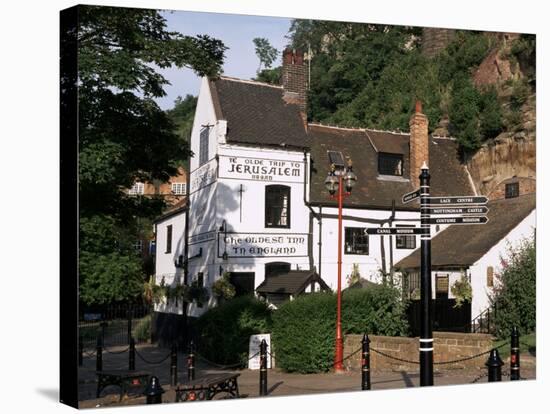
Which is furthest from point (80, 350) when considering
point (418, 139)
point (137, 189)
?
point (418, 139)

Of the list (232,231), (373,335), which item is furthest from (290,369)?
(232,231)

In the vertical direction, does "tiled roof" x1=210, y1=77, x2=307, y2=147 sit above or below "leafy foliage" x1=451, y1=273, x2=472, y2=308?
above

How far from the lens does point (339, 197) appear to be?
15.3 meters

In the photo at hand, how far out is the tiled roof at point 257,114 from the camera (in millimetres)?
14422

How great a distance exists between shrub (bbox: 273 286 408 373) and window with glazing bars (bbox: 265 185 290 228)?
146 centimetres

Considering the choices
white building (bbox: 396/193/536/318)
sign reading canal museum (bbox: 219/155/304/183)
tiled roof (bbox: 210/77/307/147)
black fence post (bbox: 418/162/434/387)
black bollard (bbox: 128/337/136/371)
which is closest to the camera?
black fence post (bbox: 418/162/434/387)

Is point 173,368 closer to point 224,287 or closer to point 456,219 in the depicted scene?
point 224,287

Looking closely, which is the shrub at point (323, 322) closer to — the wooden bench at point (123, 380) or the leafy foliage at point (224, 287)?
the leafy foliage at point (224, 287)

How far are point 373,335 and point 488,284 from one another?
2470 millimetres

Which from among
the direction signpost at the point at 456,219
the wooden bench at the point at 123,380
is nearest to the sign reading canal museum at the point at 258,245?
the wooden bench at the point at 123,380

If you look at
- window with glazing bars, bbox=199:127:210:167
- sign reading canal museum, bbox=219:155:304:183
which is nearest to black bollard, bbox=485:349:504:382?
sign reading canal museum, bbox=219:155:304:183

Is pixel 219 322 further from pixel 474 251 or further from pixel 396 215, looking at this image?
pixel 474 251

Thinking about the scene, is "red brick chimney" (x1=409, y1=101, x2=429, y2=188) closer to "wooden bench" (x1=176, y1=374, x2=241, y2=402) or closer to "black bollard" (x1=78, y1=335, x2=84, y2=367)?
"wooden bench" (x1=176, y1=374, x2=241, y2=402)

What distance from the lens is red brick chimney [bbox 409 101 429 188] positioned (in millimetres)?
16141
